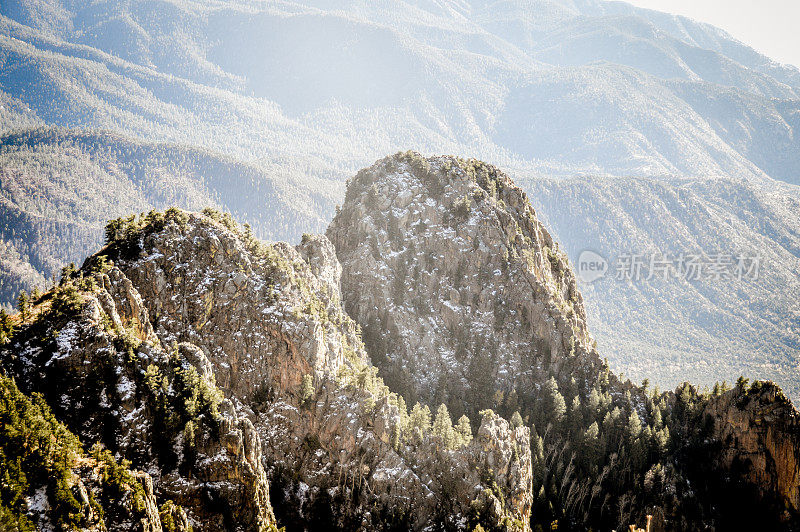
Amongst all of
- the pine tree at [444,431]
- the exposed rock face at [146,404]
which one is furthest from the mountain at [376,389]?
the pine tree at [444,431]

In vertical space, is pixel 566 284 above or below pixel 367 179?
below

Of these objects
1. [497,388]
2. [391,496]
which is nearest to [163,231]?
[391,496]

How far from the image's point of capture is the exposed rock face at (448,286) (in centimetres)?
10850

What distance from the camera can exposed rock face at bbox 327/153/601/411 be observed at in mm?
108500

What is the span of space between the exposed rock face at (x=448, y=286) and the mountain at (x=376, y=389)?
49 centimetres

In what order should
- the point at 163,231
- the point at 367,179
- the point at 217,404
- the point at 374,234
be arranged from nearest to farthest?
1. the point at 217,404
2. the point at 163,231
3. the point at 374,234
4. the point at 367,179

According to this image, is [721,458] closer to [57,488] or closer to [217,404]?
[217,404]

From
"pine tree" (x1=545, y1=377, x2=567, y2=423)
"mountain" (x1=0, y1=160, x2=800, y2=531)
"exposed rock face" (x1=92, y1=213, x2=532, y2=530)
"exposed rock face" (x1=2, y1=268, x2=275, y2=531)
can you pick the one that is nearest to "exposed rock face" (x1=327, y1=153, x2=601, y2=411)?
"mountain" (x1=0, y1=160, x2=800, y2=531)

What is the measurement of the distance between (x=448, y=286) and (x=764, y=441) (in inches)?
2824

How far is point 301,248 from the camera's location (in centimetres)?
9631

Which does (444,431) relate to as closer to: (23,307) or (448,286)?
(448,286)

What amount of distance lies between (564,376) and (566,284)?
2623cm

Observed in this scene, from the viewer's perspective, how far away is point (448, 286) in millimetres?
114562

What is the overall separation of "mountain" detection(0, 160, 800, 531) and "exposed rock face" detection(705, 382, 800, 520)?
1.30 feet
